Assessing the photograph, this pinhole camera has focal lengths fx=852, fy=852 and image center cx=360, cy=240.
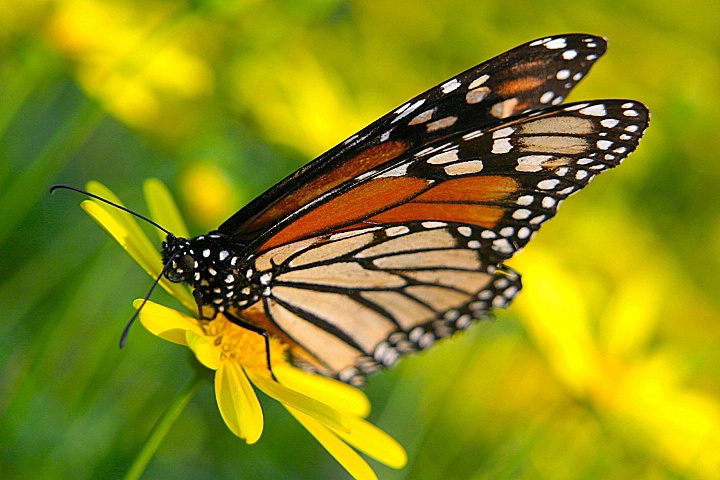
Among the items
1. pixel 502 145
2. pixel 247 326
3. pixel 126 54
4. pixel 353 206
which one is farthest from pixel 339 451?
pixel 126 54

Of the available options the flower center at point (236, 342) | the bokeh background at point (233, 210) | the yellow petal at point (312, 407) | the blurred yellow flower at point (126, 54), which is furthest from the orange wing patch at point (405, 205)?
the blurred yellow flower at point (126, 54)

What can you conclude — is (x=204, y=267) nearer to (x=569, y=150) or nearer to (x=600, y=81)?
(x=569, y=150)

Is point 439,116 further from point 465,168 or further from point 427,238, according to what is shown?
point 427,238

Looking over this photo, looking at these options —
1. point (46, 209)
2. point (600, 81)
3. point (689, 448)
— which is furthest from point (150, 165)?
point (600, 81)

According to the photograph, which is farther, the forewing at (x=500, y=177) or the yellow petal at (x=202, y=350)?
the forewing at (x=500, y=177)

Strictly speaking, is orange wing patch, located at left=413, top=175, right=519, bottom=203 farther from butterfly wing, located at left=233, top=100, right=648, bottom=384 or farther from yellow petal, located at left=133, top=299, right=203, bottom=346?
yellow petal, located at left=133, top=299, right=203, bottom=346

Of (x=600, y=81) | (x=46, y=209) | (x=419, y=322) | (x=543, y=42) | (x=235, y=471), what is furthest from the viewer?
(x=600, y=81)

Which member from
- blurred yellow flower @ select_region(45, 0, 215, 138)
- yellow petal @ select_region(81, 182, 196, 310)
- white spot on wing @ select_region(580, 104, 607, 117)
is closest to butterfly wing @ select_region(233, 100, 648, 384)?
white spot on wing @ select_region(580, 104, 607, 117)

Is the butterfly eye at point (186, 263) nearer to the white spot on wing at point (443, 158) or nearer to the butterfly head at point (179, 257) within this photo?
the butterfly head at point (179, 257)

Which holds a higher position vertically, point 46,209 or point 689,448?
point 689,448
